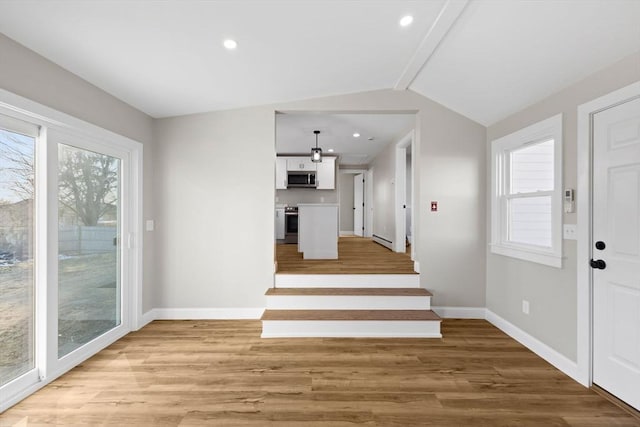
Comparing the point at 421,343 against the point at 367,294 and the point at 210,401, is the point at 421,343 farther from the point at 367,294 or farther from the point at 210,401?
the point at 210,401

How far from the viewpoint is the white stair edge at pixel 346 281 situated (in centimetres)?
384

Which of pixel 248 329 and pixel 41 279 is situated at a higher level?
pixel 41 279

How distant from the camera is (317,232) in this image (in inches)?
198

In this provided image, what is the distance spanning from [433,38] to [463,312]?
10.1 feet

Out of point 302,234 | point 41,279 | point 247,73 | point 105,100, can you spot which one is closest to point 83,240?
point 41,279

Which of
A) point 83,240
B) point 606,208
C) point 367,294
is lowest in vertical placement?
point 367,294

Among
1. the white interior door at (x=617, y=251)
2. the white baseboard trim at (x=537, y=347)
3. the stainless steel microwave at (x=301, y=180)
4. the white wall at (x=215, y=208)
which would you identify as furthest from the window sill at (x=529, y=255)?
the stainless steel microwave at (x=301, y=180)

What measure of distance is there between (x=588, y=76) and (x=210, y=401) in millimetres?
3735

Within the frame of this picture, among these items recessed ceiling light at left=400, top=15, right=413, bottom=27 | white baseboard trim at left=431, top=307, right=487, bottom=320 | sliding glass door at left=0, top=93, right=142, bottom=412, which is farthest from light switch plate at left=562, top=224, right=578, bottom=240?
sliding glass door at left=0, top=93, right=142, bottom=412

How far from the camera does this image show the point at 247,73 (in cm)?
300

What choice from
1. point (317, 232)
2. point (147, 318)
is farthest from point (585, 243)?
point (147, 318)

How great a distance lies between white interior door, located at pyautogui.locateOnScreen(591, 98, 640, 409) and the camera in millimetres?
2068

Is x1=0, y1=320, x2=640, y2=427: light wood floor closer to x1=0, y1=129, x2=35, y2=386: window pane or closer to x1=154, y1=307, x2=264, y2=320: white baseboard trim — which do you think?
x1=0, y1=129, x2=35, y2=386: window pane

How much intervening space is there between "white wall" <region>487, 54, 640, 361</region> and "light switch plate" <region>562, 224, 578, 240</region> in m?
0.04
